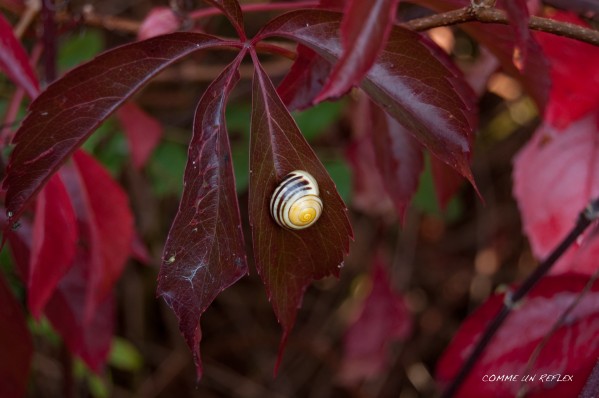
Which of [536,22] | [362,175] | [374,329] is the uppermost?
[536,22]

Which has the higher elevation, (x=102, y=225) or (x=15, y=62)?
(x=15, y=62)

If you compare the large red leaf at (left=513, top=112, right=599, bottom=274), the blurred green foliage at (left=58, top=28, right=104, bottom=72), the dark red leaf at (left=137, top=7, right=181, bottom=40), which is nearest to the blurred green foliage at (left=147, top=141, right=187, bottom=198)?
the blurred green foliage at (left=58, top=28, right=104, bottom=72)

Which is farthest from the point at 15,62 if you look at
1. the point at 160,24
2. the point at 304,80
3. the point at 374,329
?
the point at 374,329

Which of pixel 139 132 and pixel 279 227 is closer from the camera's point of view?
pixel 279 227

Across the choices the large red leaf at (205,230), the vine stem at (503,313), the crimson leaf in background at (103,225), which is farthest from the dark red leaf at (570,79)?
the crimson leaf in background at (103,225)

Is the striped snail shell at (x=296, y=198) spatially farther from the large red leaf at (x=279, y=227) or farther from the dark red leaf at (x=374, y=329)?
the dark red leaf at (x=374, y=329)

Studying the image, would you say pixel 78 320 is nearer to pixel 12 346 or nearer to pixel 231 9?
pixel 12 346

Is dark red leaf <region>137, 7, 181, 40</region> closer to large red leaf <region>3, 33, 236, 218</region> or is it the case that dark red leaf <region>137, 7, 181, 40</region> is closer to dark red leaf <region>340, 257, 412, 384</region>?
large red leaf <region>3, 33, 236, 218</region>
